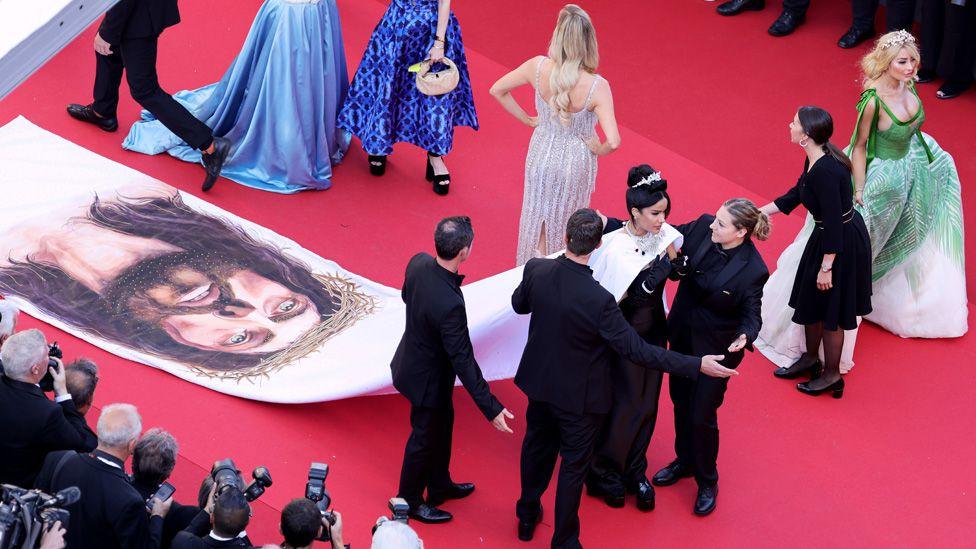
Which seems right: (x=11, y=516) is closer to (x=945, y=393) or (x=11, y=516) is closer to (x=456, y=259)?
(x=456, y=259)

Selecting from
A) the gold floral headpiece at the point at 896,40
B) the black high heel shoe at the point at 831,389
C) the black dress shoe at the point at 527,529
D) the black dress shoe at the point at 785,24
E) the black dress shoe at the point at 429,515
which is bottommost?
the black high heel shoe at the point at 831,389

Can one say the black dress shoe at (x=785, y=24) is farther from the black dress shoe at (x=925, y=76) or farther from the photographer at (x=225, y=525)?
the photographer at (x=225, y=525)

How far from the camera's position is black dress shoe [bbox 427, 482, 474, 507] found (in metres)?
4.52

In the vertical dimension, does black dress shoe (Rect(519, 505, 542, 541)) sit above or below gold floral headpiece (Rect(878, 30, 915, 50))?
below

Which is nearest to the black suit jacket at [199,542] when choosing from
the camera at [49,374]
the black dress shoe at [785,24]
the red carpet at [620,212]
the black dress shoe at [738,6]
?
the red carpet at [620,212]

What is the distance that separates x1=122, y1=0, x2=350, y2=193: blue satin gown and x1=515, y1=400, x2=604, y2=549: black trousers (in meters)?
2.64

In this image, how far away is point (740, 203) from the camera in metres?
4.24

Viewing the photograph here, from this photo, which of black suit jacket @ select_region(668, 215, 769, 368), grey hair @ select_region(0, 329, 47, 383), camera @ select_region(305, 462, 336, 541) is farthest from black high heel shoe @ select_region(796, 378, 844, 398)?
grey hair @ select_region(0, 329, 47, 383)

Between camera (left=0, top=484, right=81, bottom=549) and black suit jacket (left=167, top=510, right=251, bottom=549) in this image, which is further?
black suit jacket (left=167, top=510, right=251, bottom=549)

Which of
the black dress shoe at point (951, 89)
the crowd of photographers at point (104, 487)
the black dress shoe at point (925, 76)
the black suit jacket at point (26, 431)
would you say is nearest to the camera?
the crowd of photographers at point (104, 487)

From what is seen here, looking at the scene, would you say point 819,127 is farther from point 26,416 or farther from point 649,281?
point 26,416

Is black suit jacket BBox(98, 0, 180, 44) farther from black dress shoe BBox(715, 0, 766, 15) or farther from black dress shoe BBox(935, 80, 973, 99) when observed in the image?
black dress shoe BBox(935, 80, 973, 99)

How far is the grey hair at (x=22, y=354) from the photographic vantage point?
377 centimetres

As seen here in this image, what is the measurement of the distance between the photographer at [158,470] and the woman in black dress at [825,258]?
112 inches
